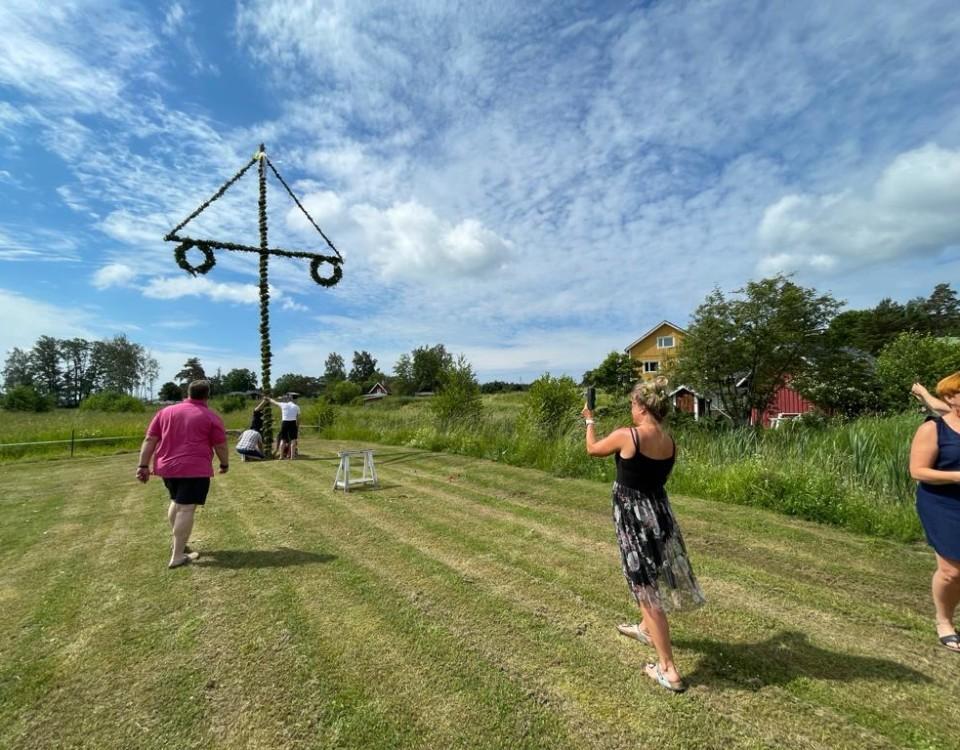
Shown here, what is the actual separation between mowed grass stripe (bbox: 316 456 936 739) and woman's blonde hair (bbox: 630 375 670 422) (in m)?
1.59

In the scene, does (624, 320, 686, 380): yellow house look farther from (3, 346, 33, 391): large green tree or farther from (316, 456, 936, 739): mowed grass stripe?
(3, 346, 33, 391): large green tree

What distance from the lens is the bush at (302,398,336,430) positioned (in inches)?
826

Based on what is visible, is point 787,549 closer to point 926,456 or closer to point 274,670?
point 926,456

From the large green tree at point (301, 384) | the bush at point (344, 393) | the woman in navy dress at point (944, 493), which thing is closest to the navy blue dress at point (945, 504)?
the woman in navy dress at point (944, 493)

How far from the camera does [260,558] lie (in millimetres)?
4738

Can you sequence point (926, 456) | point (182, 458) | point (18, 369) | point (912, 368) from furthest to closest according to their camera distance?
point (18, 369) → point (912, 368) → point (182, 458) → point (926, 456)

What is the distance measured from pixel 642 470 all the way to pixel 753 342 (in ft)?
48.1

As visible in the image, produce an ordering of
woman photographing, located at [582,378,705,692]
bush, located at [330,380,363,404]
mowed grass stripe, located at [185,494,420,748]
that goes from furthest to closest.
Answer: bush, located at [330,380,363,404] → woman photographing, located at [582,378,705,692] → mowed grass stripe, located at [185,494,420,748]

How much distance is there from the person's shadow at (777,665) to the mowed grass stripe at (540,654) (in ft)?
1.21

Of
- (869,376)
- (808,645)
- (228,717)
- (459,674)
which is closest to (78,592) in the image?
(228,717)

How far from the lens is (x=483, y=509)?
6633mm

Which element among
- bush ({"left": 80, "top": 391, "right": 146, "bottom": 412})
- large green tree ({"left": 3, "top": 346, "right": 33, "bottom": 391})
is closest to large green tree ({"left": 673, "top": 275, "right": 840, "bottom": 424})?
bush ({"left": 80, "top": 391, "right": 146, "bottom": 412})

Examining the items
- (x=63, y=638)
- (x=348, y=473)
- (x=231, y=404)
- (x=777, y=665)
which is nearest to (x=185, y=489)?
(x=63, y=638)

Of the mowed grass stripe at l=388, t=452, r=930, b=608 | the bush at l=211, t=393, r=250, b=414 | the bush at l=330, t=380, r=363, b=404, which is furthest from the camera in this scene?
the bush at l=330, t=380, r=363, b=404
